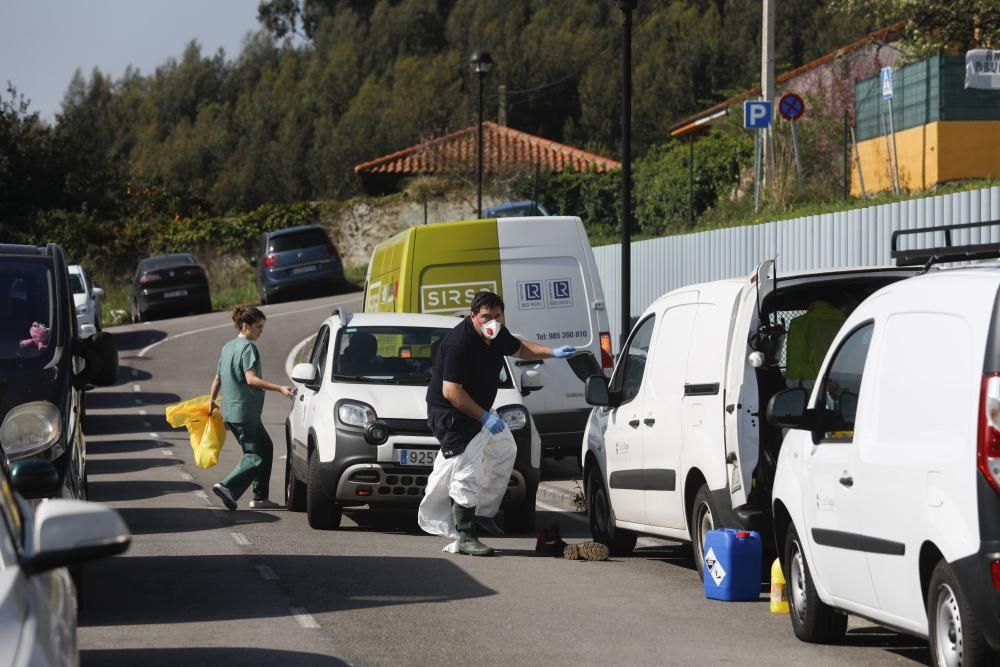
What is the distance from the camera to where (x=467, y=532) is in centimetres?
1209

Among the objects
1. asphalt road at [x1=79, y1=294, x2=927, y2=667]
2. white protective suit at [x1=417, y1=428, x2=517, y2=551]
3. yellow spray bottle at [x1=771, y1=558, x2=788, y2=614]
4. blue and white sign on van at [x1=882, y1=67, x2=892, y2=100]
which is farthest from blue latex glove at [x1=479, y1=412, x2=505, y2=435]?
blue and white sign on van at [x1=882, y1=67, x2=892, y2=100]

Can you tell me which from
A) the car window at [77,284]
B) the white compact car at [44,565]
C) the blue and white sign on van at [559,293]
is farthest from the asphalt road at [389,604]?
the car window at [77,284]

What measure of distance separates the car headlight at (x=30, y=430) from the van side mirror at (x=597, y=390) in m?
4.00

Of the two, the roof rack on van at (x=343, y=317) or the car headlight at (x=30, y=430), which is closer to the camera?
the car headlight at (x=30, y=430)

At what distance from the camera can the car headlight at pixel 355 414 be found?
13195mm

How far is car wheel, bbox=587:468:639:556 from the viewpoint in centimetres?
1238

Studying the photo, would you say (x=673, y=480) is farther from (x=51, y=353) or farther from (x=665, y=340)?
(x=51, y=353)

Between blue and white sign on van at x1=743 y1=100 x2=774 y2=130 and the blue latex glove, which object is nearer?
the blue latex glove

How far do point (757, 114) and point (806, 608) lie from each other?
53.4 feet

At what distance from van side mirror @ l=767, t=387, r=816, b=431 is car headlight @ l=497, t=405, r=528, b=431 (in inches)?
207

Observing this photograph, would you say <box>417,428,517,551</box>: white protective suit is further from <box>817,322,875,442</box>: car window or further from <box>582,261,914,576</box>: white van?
<box>817,322,875,442</box>: car window

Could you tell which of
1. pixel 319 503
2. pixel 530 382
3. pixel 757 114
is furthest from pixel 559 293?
pixel 757 114

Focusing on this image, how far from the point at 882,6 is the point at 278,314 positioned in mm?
17280

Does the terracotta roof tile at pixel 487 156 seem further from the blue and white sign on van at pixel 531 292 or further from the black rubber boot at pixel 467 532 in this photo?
the black rubber boot at pixel 467 532
